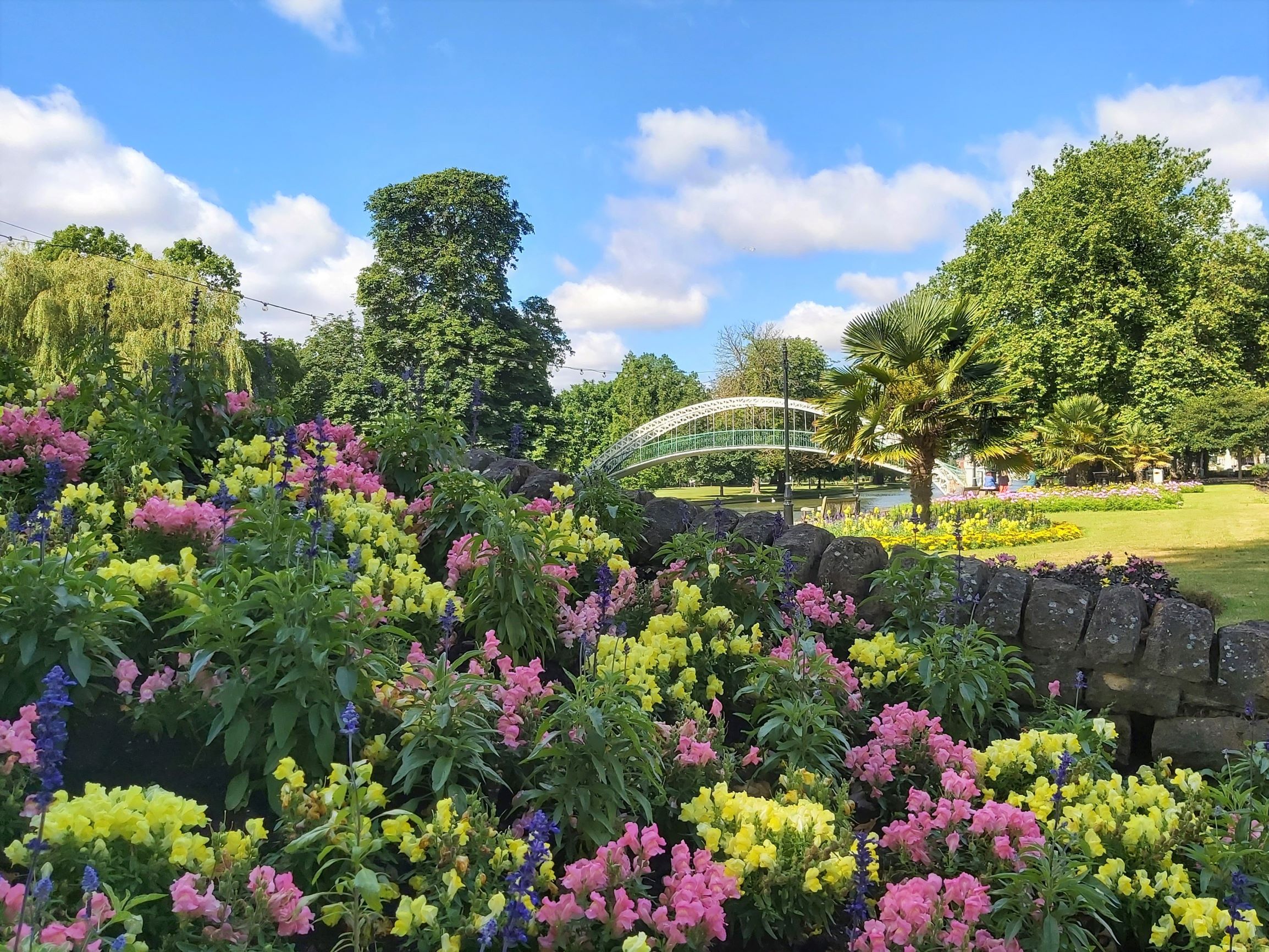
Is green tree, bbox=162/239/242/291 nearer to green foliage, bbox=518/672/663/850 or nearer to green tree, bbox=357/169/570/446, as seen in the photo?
green tree, bbox=357/169/570/446

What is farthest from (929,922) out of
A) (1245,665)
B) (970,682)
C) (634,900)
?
(1245,665)

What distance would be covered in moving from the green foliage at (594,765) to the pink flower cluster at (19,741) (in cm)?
120

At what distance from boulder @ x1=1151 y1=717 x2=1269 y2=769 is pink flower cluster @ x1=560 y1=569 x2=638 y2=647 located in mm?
2355

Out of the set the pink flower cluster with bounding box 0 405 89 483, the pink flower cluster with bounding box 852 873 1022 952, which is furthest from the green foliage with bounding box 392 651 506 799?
the pink flower cluster with bounding box 0 405 89 483

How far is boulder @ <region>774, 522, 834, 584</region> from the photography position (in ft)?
13.6

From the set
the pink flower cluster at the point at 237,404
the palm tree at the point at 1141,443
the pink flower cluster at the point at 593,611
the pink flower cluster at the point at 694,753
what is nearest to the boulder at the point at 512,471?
the pink flower cluster at the point at 593,611

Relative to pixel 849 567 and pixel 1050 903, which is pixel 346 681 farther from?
pixel 849 567

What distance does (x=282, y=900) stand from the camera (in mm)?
1880

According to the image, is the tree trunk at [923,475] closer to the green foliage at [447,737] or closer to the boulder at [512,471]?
the boulder at [512,471]

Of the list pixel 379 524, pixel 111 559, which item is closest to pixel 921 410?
pixel 379 524

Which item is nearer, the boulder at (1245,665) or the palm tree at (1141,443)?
the boulder at (1245,665)

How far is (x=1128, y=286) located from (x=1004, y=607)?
29.6m

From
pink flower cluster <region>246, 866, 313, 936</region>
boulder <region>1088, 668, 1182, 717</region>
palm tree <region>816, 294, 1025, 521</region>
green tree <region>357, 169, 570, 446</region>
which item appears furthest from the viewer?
green tree <region>357, 169, 570, 446</region>

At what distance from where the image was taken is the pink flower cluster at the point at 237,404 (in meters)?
4.95
